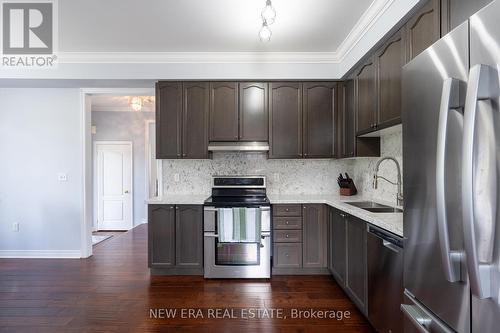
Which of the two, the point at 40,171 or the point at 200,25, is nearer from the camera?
the point at 200,25

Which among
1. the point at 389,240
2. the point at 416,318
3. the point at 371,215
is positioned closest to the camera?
the point at 416,318

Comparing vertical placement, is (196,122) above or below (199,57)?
below

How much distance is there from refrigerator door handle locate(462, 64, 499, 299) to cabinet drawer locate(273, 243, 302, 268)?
2420 millimetres

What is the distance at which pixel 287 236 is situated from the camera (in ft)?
10.5

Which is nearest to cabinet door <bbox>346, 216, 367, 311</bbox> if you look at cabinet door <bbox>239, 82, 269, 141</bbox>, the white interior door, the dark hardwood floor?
the dark hardwood floor

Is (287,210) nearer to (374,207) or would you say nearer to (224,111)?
(374,207)

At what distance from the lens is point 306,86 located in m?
3.48

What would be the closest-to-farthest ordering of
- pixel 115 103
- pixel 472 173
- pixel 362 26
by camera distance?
pixel 472 173
pixel 362 26
pixel 115 103

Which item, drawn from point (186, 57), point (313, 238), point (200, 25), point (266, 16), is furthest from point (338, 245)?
point (186, 57)

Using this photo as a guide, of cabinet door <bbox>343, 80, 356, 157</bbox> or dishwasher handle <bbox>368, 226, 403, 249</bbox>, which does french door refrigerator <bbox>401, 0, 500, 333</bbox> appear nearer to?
dishwasher handle <bbox>368, 226, 403, 249</bbox>

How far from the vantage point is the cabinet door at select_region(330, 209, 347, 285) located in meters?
2.67

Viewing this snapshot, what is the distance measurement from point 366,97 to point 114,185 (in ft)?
17.7

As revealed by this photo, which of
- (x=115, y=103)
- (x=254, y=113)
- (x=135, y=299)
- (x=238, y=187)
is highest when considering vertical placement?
(x=115, y=103)

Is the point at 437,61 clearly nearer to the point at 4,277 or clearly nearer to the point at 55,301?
the point at 55,301
